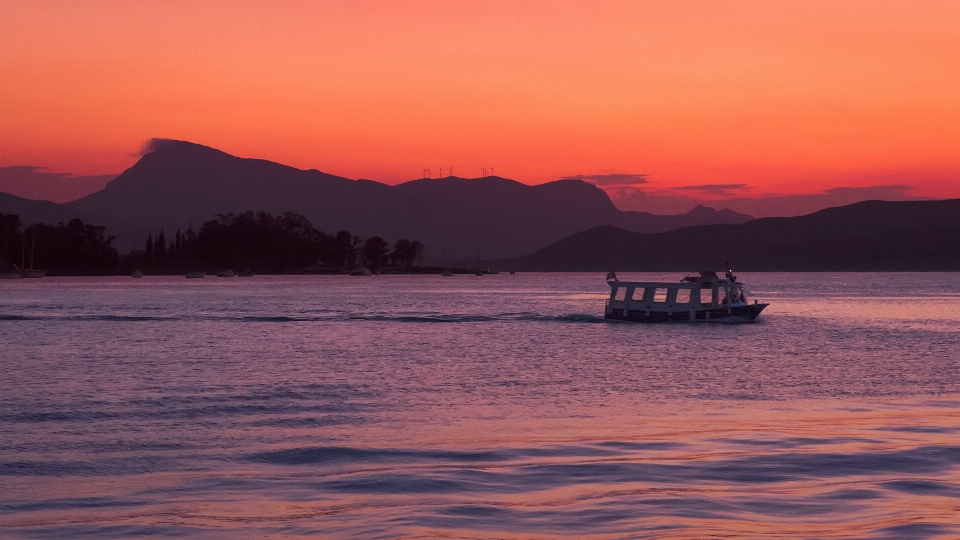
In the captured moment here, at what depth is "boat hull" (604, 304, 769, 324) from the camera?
74.3m

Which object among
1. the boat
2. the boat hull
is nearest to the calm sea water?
the boat hull

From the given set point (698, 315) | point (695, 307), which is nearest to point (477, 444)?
point (698, 315)

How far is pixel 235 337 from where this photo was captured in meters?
60.1

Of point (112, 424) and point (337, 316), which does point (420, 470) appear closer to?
point (112, 424)

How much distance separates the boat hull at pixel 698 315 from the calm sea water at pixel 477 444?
2626 centimetres

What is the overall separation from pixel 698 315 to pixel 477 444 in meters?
56.6

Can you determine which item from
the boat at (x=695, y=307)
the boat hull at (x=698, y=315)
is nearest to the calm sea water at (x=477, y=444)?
the boat hull at (x=698, y=315)

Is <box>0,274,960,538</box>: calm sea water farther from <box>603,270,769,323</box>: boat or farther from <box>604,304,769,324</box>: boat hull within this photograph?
<box>603,270,769,323</box>: boat

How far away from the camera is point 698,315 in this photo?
74375 millimetres

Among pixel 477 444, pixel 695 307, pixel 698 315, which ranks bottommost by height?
pixel 477 444

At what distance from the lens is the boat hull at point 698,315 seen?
74.3 meters

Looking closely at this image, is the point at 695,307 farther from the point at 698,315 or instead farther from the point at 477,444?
the point at 477,444

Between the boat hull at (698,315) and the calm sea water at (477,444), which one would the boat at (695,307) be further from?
the calm sea water at (477,444)

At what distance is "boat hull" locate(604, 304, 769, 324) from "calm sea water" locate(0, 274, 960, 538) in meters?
26.3
